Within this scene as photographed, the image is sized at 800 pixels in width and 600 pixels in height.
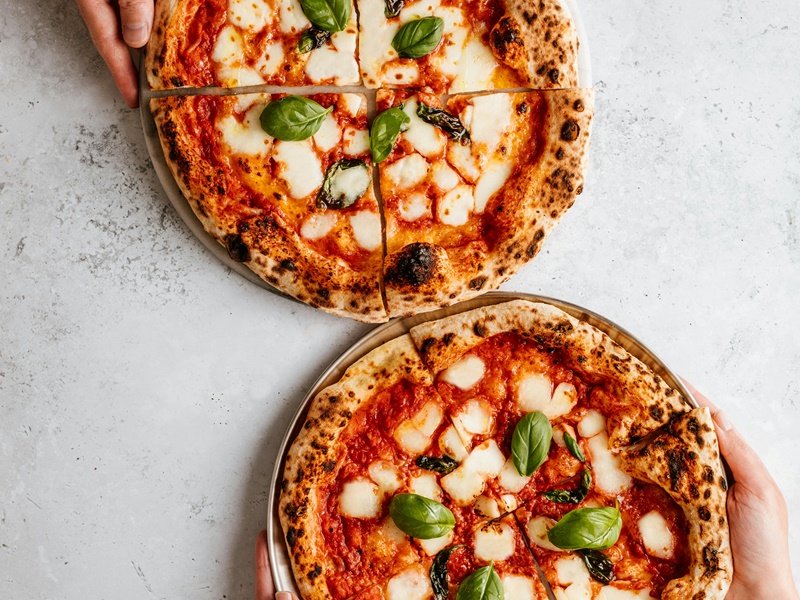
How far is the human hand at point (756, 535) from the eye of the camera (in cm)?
320

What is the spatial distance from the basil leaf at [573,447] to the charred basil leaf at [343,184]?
1.35m

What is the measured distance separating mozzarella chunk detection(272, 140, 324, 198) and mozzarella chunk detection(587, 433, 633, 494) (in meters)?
1.65

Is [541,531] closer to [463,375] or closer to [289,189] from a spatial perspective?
[463,375]

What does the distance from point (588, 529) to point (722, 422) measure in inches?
33.2

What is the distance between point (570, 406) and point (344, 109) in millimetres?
1592

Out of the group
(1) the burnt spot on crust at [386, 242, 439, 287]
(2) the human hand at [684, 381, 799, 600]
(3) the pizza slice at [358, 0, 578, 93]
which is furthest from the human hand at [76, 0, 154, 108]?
(2) the human hand at [684, 381, 799, 600]

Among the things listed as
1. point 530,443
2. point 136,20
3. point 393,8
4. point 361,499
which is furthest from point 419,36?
point 361,499

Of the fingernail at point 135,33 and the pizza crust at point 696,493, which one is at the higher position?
the fingernail at point 135,33

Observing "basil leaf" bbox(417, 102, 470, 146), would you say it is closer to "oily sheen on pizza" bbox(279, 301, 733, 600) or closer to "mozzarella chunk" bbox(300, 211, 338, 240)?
"mozzarella chunk" bbox(300, 211, 338, 240)

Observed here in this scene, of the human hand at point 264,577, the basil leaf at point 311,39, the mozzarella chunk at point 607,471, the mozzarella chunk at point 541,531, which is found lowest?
the human hand at point 264,577

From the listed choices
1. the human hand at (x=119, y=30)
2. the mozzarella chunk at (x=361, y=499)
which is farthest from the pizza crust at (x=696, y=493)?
the human hand at (x=119, y=30)

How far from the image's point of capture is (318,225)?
3.19m

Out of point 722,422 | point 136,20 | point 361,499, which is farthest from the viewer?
point 722,422

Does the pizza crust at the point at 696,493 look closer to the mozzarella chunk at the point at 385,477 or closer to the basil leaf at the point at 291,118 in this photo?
the mozzarella chunk at the point at 385,477
